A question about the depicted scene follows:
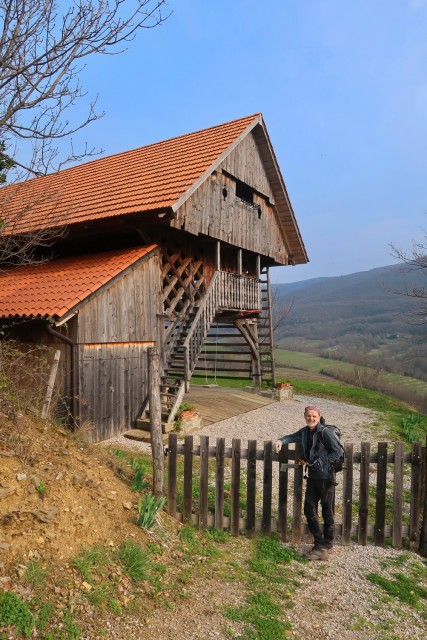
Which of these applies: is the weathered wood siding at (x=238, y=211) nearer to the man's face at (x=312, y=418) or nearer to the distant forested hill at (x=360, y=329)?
the man's face at (x=312, y=418)

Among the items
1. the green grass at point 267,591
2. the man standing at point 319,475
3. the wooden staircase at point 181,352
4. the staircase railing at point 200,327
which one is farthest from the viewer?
the staircase railing at point 200,327

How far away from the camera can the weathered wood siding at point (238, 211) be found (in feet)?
40.2

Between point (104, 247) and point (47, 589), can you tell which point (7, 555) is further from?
point (104, 247)

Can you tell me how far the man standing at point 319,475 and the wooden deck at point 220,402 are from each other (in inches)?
291

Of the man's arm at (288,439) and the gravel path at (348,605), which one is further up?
the man's arm at (288,439)

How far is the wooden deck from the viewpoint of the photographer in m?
13.2

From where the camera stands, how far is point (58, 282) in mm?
9984

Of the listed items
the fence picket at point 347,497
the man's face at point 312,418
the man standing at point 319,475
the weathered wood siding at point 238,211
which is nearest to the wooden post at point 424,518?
the fence picket at point 347,497

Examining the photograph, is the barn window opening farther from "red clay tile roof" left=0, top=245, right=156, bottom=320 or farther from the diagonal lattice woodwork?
"red clay tile roof" left=0, top=245, right=156, bottom=320

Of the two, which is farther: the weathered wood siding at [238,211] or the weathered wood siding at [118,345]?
the weathered wood siding at [238,211]

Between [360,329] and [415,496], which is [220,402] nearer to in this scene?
[415,496]

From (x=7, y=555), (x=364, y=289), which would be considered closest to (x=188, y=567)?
(x=7, y=555)

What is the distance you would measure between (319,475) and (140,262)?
294 inches

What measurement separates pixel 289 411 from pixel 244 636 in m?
11.3
